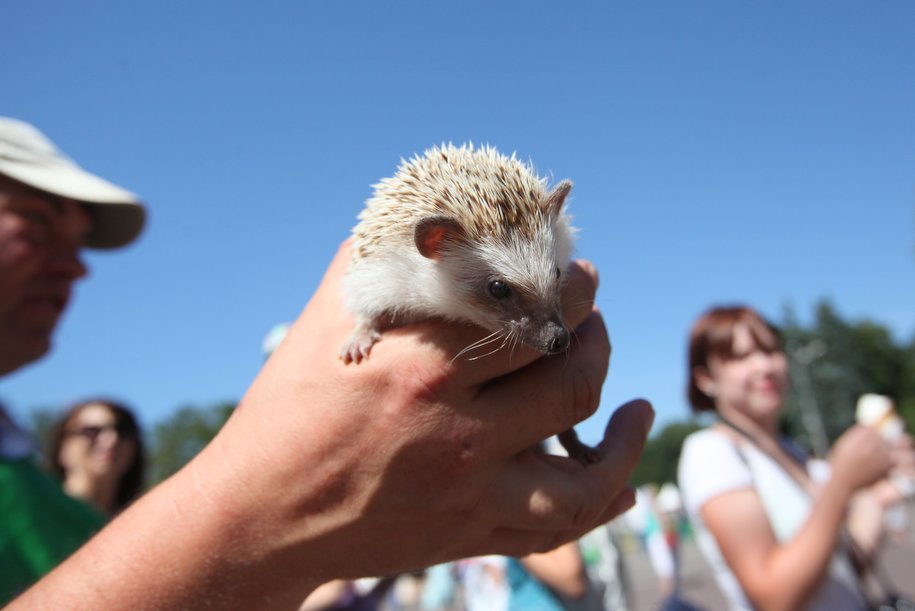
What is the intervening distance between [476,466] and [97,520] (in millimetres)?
2695

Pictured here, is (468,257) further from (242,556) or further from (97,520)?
(97,520)

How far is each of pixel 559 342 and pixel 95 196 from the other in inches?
108

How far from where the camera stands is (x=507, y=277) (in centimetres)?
250

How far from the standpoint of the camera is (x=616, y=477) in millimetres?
1940

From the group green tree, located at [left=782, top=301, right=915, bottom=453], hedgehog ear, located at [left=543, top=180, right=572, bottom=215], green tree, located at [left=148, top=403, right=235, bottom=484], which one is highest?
green tree, located at [left=782, top=301, right=915, bottom=453]

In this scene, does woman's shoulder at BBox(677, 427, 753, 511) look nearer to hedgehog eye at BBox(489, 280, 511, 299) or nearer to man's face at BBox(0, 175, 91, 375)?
hedgehog eye at BBox(489, 280, 511, 299)

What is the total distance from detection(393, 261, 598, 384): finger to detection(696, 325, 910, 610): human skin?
6.03 feet

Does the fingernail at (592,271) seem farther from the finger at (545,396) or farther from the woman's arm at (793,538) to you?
the woman's arm at (793,538)

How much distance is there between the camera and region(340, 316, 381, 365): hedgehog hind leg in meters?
1.83

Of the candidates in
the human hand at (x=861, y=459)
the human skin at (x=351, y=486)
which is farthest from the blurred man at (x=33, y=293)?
the human hand at (x=861, y=459)

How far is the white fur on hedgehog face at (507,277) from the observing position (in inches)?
92.6

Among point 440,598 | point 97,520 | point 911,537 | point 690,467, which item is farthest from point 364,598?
point 911,537

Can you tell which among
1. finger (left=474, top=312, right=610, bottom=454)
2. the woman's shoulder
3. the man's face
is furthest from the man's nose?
the woman's shoulder

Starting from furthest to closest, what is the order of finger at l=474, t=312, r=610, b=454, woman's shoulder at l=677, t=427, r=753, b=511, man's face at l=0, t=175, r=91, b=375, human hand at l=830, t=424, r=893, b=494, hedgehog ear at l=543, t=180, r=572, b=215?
woman's shoulder at l=677, t=427, r=753, b=511 < human hand at l=830, t=424, r=893, b=494 < man's face at l=0, t=175, r=91, b=375 < hedgehog ear at l=543, t=180, r=572, b=215 < finger at l=474, t=312, r=610, b=454
